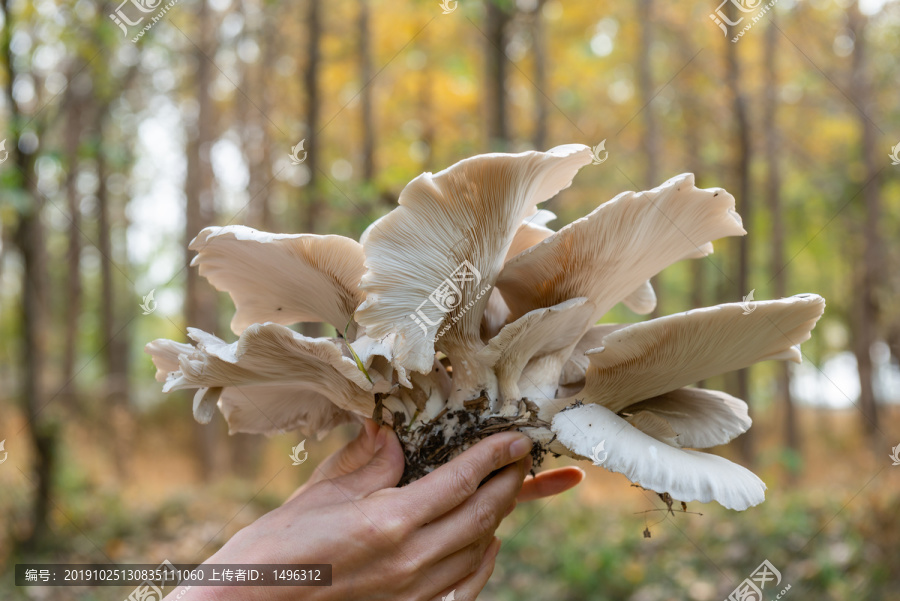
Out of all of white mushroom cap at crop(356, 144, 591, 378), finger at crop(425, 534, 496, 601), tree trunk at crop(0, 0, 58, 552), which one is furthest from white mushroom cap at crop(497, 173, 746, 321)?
tree trunk at crop(0, 0, 58, 552)

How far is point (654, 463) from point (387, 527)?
70 cm

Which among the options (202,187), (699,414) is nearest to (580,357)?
(699,414)

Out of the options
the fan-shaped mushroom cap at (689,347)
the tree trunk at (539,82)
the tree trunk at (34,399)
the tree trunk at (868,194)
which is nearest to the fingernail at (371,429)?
the fan-shaped mushroom cap at (689,347)

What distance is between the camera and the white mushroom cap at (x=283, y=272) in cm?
155

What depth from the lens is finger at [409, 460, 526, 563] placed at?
1.65 m

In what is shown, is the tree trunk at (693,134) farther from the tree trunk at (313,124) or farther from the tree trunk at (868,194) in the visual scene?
the tree trunk at (313,124)

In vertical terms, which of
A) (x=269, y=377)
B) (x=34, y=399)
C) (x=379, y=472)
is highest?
(x=269, y=377)

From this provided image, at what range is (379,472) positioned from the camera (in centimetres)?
171

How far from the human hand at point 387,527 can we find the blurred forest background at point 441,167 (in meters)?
0.81

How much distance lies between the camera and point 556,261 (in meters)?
1.59

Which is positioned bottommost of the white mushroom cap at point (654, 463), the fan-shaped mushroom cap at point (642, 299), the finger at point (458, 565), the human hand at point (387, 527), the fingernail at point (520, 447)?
the finger at point (458, 565)

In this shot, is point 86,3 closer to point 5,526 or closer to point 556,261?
point 5,526

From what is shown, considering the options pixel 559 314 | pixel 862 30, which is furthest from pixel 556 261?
pixel 862 30

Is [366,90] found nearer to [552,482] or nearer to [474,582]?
[552,482]
